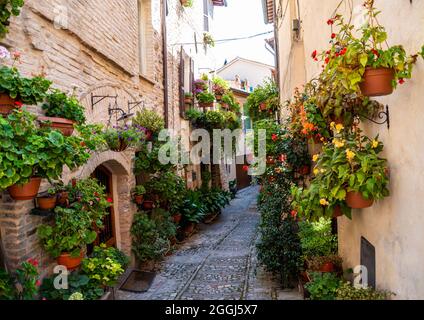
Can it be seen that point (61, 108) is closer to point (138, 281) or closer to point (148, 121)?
point (148, 121)

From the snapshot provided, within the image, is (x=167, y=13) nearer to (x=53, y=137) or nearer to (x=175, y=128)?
(x=175, y=128)

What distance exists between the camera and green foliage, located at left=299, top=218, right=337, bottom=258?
602cm

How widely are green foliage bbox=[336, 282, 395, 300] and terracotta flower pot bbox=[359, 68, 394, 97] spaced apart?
5.54 feet

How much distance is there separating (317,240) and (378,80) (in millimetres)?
3992

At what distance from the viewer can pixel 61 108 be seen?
4.56 m

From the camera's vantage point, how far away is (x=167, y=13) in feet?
38.0

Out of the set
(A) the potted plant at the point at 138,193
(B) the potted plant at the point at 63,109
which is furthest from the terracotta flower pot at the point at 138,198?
(B) the potted plant at the point at 63,109

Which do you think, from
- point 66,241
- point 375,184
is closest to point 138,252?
point 66,241

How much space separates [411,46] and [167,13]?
9.87 meters

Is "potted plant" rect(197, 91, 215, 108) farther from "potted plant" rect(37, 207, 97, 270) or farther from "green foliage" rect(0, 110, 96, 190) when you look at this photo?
"green foliage" rect(0, 110, 96, 190)

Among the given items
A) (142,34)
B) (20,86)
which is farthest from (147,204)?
(20,86)

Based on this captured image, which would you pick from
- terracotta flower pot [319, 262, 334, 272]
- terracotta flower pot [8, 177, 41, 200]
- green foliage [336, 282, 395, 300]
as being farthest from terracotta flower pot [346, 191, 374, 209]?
terracotta flower pot [8, 177, 41, 200]

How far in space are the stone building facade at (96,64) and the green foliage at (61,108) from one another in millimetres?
129

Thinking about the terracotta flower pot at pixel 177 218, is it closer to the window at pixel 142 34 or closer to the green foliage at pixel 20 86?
the window at pixel 142 34
